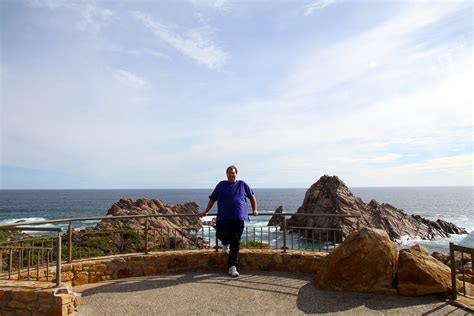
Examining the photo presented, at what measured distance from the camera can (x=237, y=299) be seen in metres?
5.75

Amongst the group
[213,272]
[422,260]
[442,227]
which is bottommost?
[442,227]

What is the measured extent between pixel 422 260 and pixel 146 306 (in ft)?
15.4

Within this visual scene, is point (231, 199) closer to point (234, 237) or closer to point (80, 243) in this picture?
point (234, 237)

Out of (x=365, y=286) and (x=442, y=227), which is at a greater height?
(x=365, y=286)

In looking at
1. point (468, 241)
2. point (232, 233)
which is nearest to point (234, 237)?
point (232, 233)

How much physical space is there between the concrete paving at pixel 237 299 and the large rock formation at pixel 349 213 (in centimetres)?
2763

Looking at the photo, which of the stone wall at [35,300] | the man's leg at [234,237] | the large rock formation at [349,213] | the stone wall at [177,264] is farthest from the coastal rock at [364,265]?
the large rock formation at [349,213]

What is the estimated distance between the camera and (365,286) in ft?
19.6

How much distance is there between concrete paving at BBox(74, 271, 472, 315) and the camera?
5.22 metres

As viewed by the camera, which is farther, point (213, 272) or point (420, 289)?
point (213, 272)

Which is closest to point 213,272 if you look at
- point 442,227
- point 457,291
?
point 457,291

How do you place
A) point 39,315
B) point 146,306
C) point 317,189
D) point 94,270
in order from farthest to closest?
point 317,189
point 94,270
point 146,306
point 39,315

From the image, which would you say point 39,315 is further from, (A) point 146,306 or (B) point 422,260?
(B) point 422,260

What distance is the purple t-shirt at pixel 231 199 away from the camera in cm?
714
